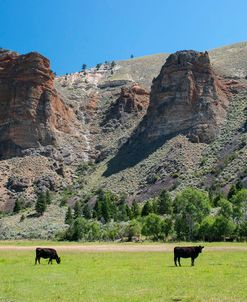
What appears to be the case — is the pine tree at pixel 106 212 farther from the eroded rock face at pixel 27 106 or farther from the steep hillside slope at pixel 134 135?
the eroded rock face at pixel 27 106

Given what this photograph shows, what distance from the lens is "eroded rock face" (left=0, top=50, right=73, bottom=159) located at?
540 ft

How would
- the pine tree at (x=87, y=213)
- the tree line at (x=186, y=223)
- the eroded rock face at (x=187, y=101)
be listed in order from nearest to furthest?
the tree line at (x=186, y=223)
the pine tree at (x=87, y=213)
the eroded rock face at (x=187, y=101)

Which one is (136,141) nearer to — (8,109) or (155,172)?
(155,172)

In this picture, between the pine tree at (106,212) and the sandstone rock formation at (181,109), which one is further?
the sandstone rock formation at (181,109)

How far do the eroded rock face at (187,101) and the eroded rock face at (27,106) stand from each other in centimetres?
3311

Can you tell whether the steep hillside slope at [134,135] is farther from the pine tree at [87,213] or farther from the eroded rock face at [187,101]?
the pine tree at [87,213]

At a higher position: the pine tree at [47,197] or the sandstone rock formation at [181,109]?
the sandstone rock formation at [181,109]

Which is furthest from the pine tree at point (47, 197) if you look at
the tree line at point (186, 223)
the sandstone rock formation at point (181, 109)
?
the tree line at point (186, 223)

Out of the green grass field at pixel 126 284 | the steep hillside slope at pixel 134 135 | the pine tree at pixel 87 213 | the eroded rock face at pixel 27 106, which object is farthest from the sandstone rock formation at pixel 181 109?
the green grass field at pixel 126 284

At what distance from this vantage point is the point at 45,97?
564 feet

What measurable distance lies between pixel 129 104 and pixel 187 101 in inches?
1533

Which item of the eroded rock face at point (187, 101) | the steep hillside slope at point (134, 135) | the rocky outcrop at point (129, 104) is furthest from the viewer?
the rocky outcrop at point (129, 104)

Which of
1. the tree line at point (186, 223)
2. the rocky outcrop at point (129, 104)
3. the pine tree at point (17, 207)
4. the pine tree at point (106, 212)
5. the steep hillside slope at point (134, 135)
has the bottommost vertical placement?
the tree line at point (186, 223)

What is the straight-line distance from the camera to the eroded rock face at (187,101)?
5792 inches
